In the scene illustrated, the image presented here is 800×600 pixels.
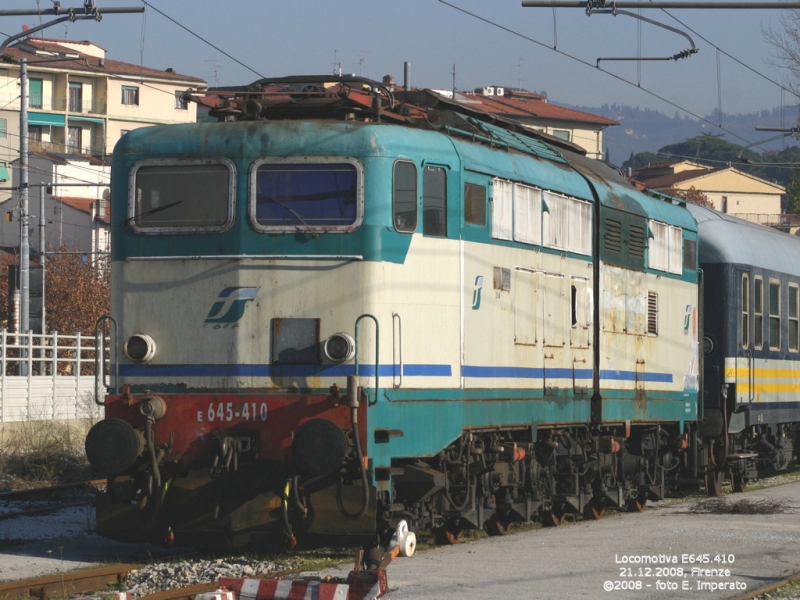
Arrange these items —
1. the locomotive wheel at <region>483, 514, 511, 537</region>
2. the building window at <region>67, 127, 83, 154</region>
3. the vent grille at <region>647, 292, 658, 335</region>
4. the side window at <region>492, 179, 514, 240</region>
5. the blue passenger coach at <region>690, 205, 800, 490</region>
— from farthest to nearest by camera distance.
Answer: the building window at <region>67, 127, 83, 154</region> < the blue passenger coach at <region>690, 205, 800, 490</region> < the vent grille at <region>647, 292, 658, 335</region> < the locomotive wheel at <region>483, 514, 511, 537</region> < the side window at <region>492, 179, 514, 240</region>

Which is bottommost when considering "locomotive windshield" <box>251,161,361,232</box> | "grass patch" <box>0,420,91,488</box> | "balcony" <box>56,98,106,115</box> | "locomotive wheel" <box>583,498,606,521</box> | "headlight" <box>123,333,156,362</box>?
"locomotive wheel" <box>583,498,606,521</box>

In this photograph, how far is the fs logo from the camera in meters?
10.6

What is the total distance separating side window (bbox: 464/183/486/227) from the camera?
11.4m

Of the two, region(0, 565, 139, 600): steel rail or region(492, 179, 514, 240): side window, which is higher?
region(492, 179, 514, 240): side window

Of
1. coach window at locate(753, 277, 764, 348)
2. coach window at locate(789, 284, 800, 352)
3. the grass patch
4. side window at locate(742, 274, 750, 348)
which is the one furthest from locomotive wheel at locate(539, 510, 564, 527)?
coach window at locate(789, 284, 800, 352)

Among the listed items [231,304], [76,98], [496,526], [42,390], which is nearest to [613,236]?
[496,526]

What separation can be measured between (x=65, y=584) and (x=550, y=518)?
6.43m

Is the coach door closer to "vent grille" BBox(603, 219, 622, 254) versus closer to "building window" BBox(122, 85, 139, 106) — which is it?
"vent grille" BBox(603, 219, 622, 254)

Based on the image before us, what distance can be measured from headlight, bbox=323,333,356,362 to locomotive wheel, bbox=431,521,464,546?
8.89 ft

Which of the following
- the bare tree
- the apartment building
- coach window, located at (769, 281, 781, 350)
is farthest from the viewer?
the apartment building

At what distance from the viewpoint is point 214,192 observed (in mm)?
10719

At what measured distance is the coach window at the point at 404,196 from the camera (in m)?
10.7

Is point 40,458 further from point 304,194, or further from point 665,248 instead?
point 304,194

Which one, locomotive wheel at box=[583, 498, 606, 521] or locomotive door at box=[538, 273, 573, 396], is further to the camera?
locomotive wheel at box=[583, 498, 606, 521]
